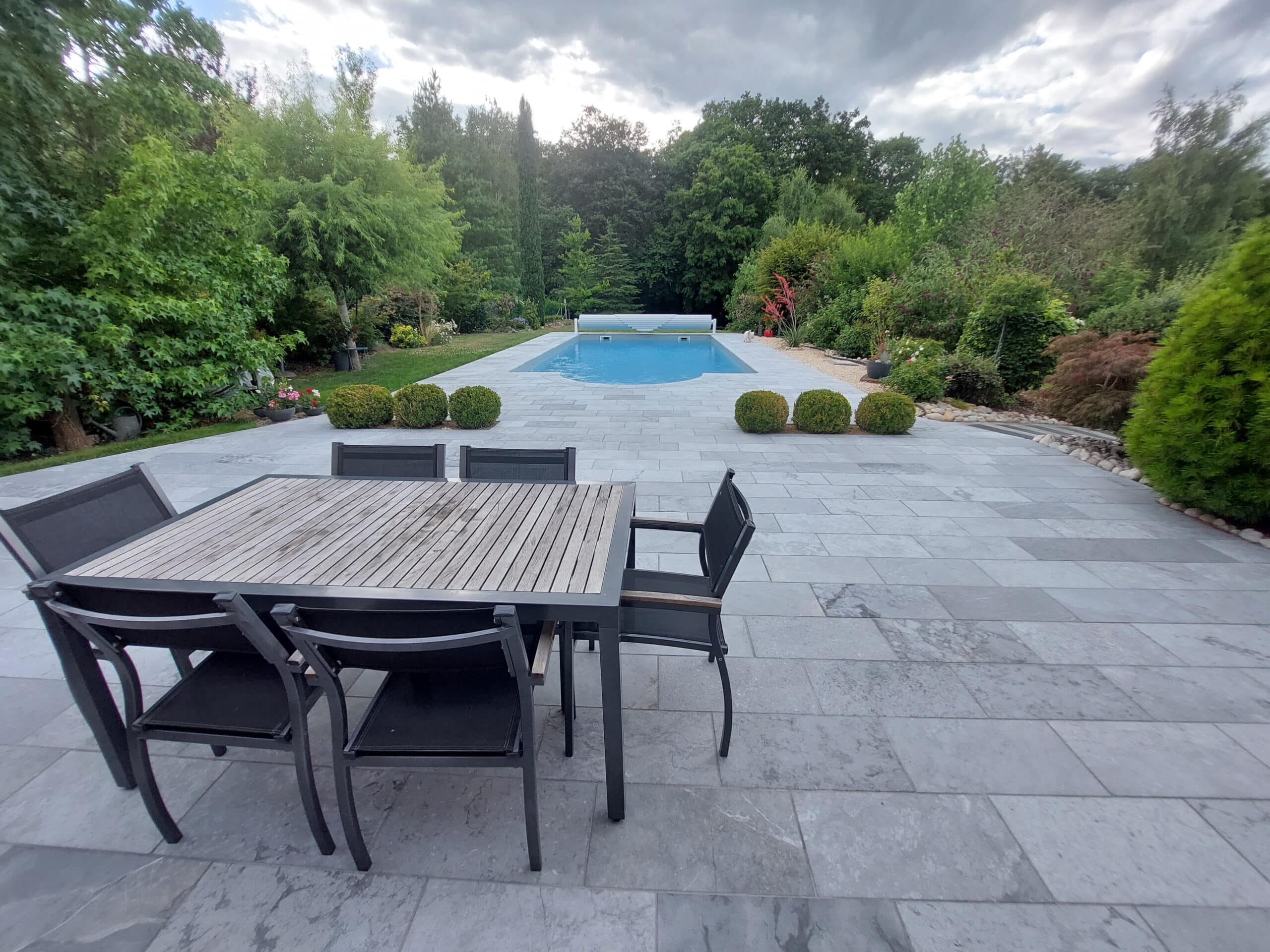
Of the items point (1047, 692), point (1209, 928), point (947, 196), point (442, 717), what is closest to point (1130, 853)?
point (1209, 928)

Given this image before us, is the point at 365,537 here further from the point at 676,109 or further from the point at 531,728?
the point at 676,109

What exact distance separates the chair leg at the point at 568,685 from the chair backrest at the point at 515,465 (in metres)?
0.92

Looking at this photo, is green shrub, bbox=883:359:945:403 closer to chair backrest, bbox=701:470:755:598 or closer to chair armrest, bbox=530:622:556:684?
chair backrest, bbox=701:470:755:598

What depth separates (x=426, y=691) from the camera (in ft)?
5.50

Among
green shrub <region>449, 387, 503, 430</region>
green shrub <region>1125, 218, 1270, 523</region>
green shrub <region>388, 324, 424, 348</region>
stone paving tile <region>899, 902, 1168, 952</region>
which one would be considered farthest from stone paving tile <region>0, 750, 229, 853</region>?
green shrub <region>388, 324, 424, 348</region>

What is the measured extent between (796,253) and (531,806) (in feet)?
62.8

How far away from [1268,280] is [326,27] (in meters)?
11.8

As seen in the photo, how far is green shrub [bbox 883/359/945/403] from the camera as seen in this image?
26.8ft

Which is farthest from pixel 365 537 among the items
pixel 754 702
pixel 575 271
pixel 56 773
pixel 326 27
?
pixel 575 271

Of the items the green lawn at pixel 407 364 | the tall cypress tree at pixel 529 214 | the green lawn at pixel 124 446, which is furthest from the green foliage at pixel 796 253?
the green lawn at pixel 124 446

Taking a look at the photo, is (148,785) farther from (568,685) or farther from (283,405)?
(283,405)

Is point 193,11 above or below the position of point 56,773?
above

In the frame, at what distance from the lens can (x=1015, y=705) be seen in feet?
7.02

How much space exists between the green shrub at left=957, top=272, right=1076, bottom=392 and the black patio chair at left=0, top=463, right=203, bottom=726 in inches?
407
